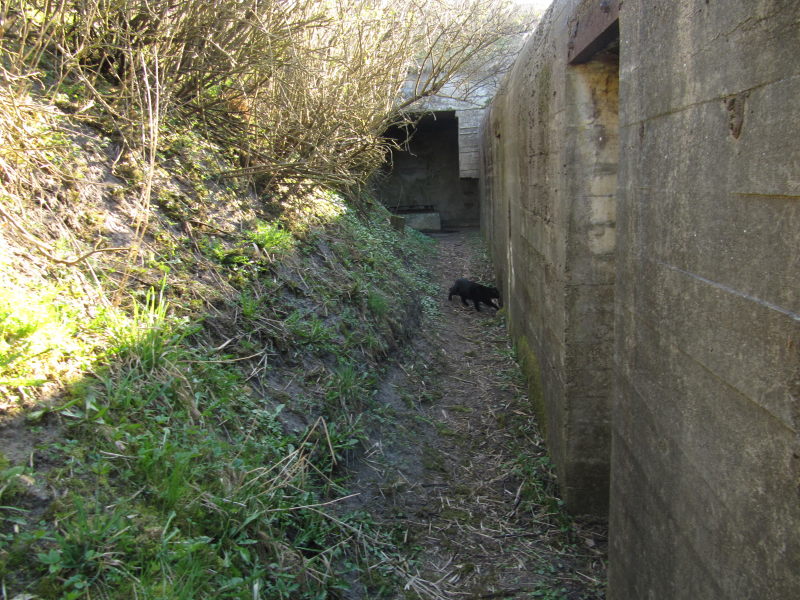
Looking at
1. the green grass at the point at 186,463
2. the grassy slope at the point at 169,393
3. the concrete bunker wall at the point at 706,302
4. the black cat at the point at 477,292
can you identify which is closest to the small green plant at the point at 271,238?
the grassy slope at the point at 169,393

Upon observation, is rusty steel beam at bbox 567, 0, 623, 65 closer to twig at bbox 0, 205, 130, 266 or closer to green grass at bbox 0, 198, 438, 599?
green grass at bbox 0, 198, 438, 599

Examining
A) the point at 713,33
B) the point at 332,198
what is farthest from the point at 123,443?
the point at 332,198

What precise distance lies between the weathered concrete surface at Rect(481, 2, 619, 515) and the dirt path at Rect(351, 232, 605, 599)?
33cm

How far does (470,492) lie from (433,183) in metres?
17.7

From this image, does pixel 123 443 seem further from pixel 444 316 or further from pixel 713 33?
pixel 444 316

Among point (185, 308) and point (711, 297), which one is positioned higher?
point (711, 297)

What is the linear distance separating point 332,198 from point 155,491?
671 centimetres

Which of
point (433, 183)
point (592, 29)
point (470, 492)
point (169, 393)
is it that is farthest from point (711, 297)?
point (433, 183)

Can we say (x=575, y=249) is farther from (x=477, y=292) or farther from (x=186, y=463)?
(x=477, y=292)

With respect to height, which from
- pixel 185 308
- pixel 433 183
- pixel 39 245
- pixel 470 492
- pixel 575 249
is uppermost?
pixel 433 183

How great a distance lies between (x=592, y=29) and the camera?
3.31 m

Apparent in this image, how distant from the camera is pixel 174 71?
18.5ft

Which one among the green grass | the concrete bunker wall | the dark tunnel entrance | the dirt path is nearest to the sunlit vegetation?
the green grass

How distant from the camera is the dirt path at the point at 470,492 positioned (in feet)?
12.1
